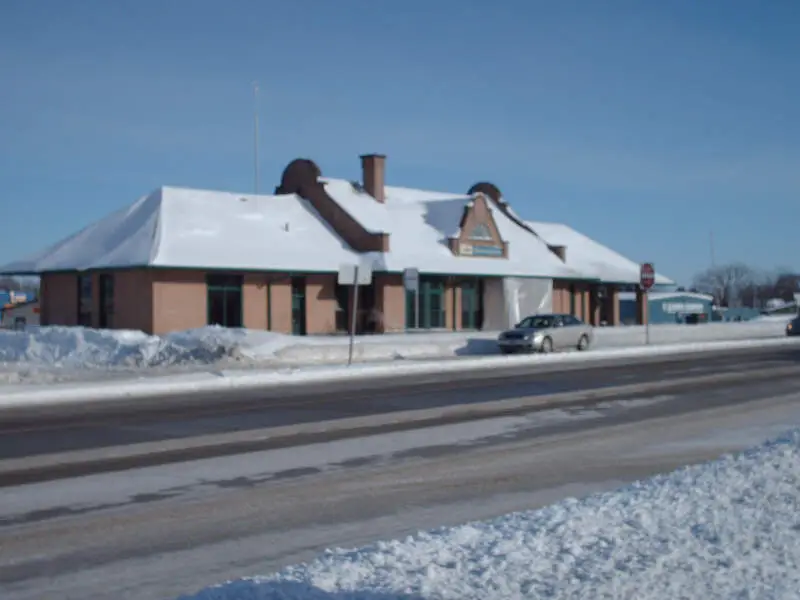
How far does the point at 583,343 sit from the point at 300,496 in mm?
29607

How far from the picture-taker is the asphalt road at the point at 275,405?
15.1 meters

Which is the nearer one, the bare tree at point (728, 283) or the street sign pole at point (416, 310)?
the street sign pole at point (416, 310)

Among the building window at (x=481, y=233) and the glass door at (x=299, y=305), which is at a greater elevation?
the building window at (x=481, y=233)

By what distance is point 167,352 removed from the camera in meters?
29.9

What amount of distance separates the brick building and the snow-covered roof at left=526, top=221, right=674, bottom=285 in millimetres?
310

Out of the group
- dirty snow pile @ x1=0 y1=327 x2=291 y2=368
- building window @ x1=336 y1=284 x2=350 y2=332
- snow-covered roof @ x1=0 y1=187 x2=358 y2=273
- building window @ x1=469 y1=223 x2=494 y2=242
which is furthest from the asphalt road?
building window @ x1=469 y1=223 x2=494 y2=242

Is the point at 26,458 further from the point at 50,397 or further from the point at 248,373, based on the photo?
the point at 248,373

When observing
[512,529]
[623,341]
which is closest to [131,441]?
[512,529]

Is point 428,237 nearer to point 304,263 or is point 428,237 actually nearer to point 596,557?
point 304,263

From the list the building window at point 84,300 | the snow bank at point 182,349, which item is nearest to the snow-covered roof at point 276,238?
the building window at point 84,300

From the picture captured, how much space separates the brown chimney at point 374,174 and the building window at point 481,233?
4903 millimetres

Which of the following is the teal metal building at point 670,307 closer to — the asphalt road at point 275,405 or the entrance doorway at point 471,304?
the entrance doorway at point 471,304

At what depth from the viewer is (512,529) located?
757 centimetres

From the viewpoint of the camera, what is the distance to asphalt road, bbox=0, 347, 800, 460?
1507cm
